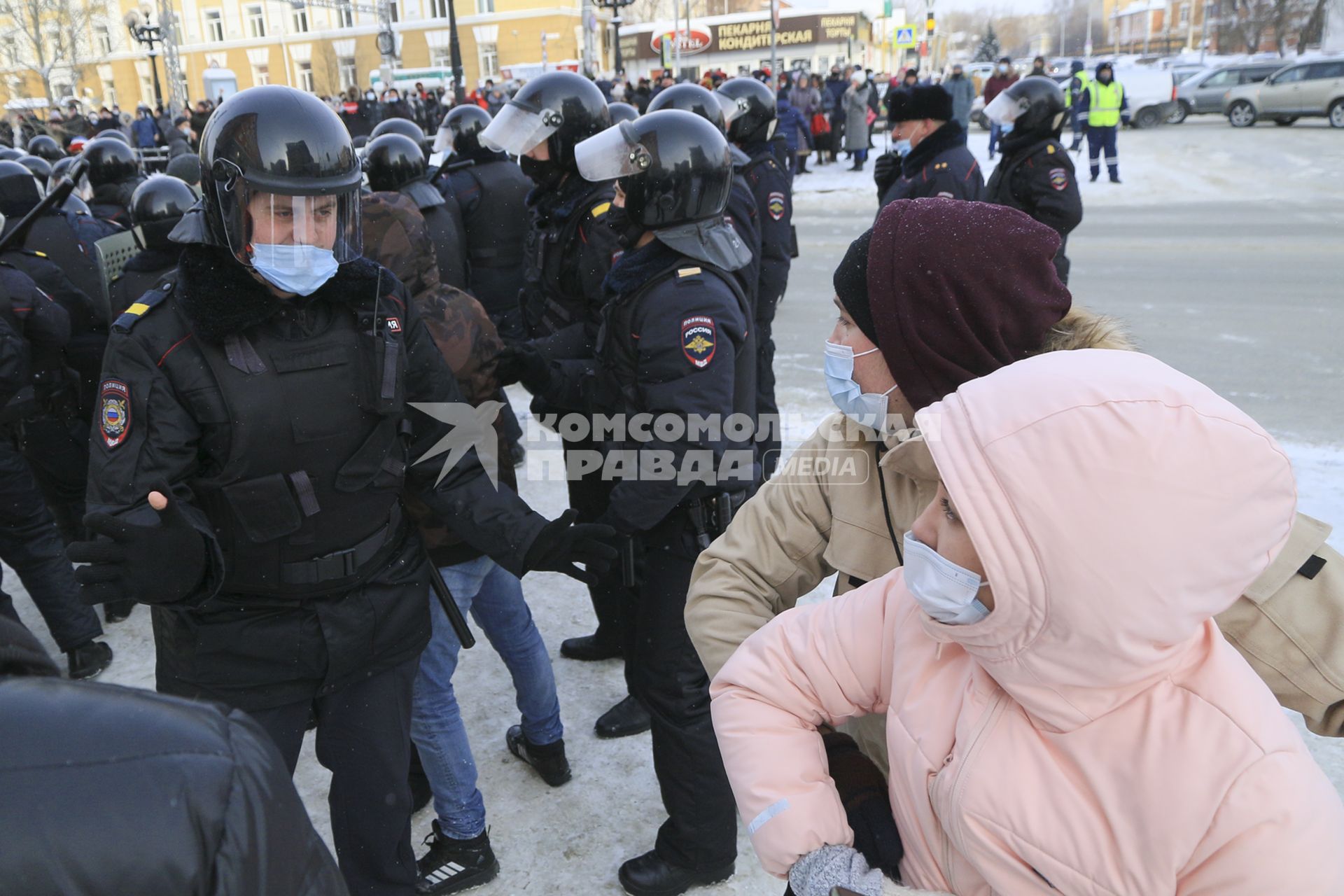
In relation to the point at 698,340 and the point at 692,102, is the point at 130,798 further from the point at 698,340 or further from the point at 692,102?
the point at 692,102

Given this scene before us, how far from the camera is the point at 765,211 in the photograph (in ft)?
18.6

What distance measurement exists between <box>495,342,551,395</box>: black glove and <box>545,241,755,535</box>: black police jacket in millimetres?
361

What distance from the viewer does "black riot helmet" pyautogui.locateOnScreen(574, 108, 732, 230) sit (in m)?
2.75

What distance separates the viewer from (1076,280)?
31.7ft

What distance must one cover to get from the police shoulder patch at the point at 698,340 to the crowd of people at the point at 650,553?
13 mm

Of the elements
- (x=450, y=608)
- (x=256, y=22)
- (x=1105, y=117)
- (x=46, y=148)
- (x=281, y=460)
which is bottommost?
(x=450, y=608)

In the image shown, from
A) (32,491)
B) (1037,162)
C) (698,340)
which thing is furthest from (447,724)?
(1037,162)

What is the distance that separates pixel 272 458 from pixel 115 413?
0.31 meters

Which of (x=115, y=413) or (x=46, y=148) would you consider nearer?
(x=115, y=413)

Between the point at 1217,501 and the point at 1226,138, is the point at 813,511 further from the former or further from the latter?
Result: the point at 1226,138

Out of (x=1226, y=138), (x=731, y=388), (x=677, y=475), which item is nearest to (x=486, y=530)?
(x=677, y=475)

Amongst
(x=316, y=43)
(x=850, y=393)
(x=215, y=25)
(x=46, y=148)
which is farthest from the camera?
(x=215, y=25)

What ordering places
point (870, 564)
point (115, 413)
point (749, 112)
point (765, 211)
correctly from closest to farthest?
point (870, 564)
point (115, 413)
point (765, 211)
point (749, 112)

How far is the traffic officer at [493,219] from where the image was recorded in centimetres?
545
